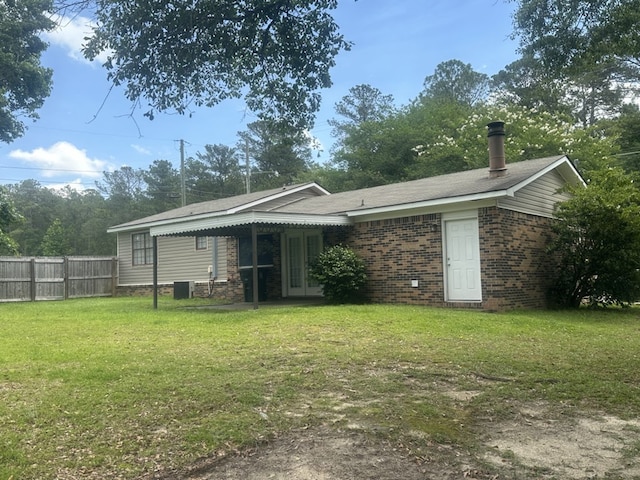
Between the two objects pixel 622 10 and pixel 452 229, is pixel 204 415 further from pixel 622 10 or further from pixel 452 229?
pixel 452 229

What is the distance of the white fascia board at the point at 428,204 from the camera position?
11.6m

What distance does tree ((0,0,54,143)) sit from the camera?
8820 mm

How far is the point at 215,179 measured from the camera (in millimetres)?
53219

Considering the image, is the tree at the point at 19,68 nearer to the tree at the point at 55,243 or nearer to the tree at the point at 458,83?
the tree at the point at 458,83

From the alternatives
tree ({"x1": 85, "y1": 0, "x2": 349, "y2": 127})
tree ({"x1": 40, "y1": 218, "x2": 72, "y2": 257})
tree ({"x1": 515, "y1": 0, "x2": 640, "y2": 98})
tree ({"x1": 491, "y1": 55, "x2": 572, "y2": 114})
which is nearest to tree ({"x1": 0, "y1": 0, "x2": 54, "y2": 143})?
tree ({"x1": 85, "y1": 0, "x2": 349, "y2": 127})

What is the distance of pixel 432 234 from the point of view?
513 inches

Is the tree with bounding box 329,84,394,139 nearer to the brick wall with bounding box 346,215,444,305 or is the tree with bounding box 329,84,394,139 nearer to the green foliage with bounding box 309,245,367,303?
the brick wall with bounding box 346,215,444,305

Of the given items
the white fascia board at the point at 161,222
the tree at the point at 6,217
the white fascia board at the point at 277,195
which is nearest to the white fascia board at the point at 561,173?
the white fascia board at the point at 161,222

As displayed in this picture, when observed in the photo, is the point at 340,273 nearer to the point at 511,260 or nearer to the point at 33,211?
the point at 511,260

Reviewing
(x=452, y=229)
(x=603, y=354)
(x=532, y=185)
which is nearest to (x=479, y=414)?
(x=603, y=354)

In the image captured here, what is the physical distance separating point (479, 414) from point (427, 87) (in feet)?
128

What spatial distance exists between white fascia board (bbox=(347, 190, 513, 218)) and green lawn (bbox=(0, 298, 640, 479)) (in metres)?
2.89

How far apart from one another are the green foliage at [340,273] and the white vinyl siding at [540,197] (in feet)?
12.5

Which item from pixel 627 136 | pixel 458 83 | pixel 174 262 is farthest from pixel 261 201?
pixel 458 83
